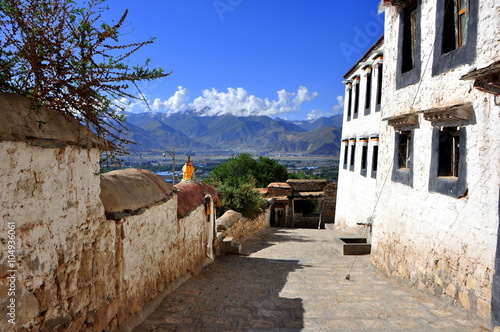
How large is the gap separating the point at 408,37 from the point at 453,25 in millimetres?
1618

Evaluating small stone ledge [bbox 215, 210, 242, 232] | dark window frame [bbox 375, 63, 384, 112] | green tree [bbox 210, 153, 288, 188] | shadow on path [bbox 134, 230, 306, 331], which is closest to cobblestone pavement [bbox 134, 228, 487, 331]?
shadow on path [bbox 134, 230, 306, 331]

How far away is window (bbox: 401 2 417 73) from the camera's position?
25.6 feet

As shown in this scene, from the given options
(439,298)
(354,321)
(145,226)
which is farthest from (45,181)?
(439,298)

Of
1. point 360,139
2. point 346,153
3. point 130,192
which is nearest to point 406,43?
point 130,192

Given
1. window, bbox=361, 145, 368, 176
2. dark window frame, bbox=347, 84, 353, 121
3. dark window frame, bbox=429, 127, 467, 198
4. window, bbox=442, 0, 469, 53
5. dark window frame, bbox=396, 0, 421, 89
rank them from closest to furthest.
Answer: dark window frame, bbox=429, 127, 467, 198 → window, bbox=442, 0, 469, 53 → dark window frame, bbox=396, 0, 421, 89 → window, bbox=361, 145, 368, 176 → dark window frame, bbox=347, 84, 353, 121

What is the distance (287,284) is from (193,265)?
201 centimetres

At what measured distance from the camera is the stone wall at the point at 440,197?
5.05 m

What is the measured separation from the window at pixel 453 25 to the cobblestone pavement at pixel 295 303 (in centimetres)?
437

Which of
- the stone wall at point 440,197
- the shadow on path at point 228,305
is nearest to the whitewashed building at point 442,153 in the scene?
the stone wall at point 440,197

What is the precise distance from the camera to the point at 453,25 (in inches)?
252

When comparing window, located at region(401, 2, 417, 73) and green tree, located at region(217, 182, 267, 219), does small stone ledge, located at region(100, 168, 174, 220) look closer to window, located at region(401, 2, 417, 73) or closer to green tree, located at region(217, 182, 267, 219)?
window, located at region(401, 2, 417, 73)

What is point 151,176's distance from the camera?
234 inches

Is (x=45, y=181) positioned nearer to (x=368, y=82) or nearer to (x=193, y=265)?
(x=193, y=265)

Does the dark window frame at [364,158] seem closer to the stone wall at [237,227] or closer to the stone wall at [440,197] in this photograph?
the stone wall at [237,227]
